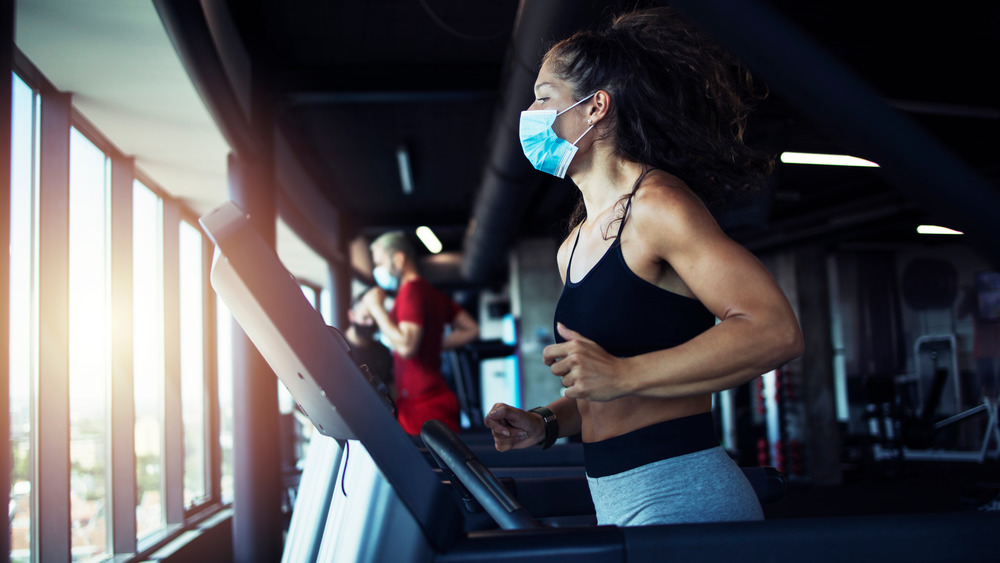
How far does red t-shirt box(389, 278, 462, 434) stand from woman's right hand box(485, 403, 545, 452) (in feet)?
6.20

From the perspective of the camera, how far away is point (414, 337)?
10.4 ft

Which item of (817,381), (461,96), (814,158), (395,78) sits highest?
(395,78)

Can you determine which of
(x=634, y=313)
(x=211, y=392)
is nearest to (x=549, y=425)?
(x=634, y=313)

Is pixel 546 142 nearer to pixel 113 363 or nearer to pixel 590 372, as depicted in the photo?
pixel 590 372

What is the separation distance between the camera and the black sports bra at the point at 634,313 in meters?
0.99

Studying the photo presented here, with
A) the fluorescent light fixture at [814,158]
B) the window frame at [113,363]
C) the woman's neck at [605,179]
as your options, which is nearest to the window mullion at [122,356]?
the window frame at [113,363]

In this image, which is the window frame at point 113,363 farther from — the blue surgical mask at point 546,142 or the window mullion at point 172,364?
the blue surgical mask at point 546,142

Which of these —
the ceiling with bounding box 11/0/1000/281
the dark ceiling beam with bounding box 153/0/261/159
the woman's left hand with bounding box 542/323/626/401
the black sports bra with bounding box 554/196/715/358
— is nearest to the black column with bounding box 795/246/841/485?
the ceiling with bounding box 11/0/1000/281

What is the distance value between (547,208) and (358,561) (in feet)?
32.4

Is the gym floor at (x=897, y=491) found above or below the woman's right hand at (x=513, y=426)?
below

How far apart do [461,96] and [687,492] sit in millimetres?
4299

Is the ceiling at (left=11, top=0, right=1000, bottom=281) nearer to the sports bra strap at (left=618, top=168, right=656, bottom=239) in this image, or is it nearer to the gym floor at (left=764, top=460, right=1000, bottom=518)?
the sports bra strap at (left=618, top=168, right=656, bottom=239)

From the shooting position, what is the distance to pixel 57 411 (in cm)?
293

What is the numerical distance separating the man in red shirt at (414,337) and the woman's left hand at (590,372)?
2187mm
